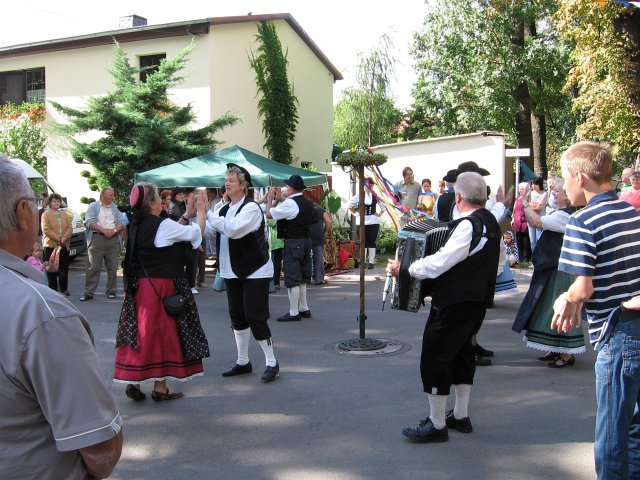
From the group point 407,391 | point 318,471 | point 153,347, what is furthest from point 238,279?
point 318,471

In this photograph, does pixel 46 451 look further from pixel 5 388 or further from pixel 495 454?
pixel 495 454

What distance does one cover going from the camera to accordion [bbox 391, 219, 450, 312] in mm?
4227

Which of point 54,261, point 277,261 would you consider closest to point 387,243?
point 277,261

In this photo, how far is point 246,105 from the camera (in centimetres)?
1925

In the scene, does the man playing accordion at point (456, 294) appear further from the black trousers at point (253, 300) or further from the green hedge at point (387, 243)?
the green hedge at point (387, 243)

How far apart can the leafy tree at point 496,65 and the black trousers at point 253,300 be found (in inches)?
651

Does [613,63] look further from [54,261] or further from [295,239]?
[54,261]

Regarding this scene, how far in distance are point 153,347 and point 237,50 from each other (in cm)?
1530

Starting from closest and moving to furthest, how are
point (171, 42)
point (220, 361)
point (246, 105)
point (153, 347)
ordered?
point (153, 347) < point (220, 361) < point (171, 42) < point (246, 105)

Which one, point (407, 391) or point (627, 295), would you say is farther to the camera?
point (407, 391)

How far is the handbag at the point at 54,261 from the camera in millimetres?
9898

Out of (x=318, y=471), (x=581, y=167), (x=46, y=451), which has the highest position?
(x=581, y=167)

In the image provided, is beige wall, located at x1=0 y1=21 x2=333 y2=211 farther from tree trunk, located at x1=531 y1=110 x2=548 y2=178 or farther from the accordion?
the accordion

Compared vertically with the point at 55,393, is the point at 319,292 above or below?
below
